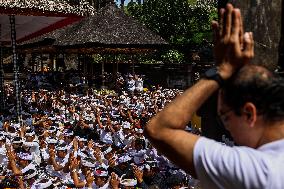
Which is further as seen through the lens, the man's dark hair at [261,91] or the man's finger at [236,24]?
the man's finger at [236,24]

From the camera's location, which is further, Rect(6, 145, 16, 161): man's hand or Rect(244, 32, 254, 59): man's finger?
Rect(6, 145, 16, 161): man's hand

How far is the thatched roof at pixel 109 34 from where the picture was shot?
789 inches

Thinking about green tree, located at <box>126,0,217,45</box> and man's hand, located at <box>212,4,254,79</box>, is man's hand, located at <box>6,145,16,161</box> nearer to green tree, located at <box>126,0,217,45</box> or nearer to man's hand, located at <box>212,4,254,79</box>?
man's hand, located at <box>212,4,254,79</box>

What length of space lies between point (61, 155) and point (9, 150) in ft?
3.37

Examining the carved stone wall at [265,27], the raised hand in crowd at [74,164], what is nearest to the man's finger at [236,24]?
the carved stone wall at [265,27]

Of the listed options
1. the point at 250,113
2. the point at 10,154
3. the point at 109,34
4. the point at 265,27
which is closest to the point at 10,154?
the point at 10,154

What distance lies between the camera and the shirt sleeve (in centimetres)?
139

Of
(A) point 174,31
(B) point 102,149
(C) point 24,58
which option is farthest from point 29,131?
(C) point 24,58

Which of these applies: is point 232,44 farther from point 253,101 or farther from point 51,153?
point 51,153

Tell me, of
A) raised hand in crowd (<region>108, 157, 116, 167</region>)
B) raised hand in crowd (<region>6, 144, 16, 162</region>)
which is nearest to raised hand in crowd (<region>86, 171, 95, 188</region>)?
raised hand in crowd (<region>108, 157, 116, 167</region>)

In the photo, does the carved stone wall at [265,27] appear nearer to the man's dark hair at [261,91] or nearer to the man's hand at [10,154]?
the man's dark hair at [261,91]

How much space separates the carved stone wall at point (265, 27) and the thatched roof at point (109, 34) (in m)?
16.0

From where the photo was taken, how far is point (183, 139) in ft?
5.02

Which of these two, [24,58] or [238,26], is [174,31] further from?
[238,26]
